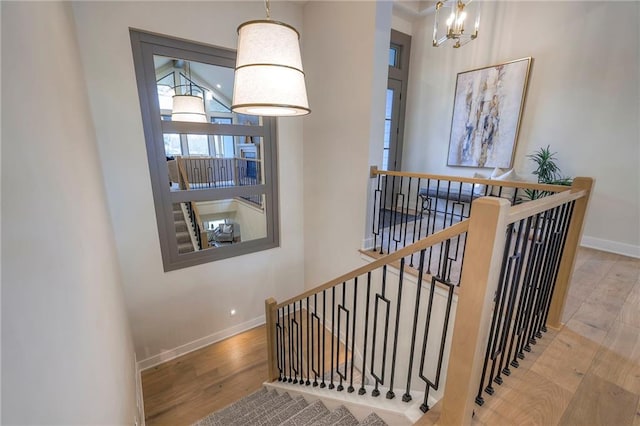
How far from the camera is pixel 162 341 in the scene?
3131 millimetres

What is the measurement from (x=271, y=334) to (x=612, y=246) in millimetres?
4166

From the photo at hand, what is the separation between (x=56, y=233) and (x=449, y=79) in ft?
17.9

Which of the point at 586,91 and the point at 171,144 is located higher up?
the point at 586,91

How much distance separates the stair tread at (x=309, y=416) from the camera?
178 centimetres

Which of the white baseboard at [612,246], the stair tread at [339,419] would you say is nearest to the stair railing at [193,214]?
the stair tread at [339,419]

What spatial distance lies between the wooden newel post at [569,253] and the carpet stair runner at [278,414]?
1.35 metres

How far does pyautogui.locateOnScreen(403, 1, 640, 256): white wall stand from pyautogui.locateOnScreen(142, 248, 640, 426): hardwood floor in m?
0.62

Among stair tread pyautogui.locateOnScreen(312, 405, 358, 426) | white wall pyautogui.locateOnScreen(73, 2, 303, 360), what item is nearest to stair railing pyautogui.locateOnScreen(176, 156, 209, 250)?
white wall pyautogui.locateOnScreen(73, 2, 303, 360)

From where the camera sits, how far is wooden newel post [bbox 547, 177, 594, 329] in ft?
5.03

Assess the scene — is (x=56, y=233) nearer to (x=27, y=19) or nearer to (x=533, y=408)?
(x=27, y=19)

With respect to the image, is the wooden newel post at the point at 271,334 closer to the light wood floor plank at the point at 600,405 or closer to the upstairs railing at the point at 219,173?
the upstairs railing at the point at 219,173

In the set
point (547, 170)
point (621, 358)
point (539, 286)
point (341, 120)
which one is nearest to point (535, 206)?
point (539, 286)

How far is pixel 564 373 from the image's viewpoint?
1.40 metres

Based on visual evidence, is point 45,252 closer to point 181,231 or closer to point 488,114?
point 181,231
